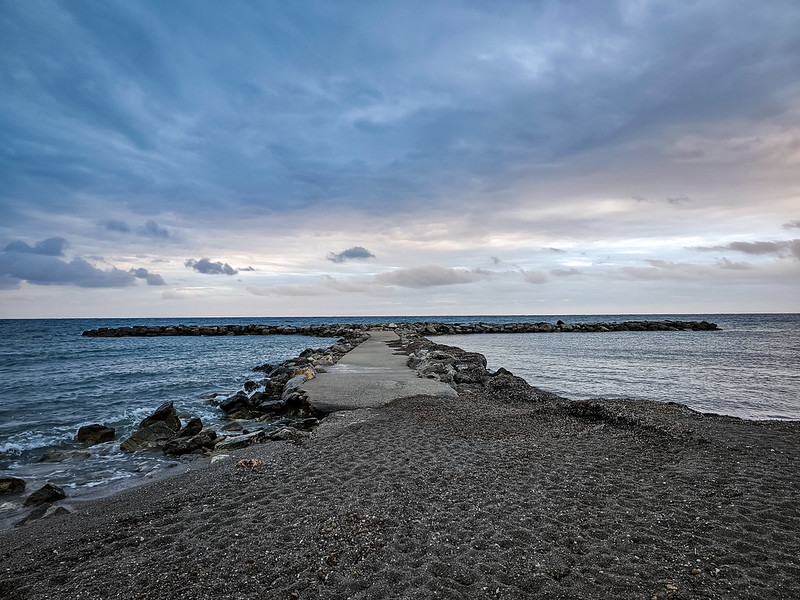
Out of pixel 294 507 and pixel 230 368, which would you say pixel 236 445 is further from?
pixel 230 368

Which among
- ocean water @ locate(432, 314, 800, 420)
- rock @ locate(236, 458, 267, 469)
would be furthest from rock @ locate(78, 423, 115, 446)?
ocean water @ locate(432, 314, 800, 420)

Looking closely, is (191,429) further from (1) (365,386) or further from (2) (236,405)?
(1) (365,386)

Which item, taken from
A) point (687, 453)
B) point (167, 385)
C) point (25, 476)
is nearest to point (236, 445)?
point (25, 476)

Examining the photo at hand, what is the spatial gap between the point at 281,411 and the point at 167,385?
7576mm

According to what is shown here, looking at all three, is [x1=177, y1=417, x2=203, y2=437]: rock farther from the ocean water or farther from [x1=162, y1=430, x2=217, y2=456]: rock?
the ocean water

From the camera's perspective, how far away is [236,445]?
8312 mm

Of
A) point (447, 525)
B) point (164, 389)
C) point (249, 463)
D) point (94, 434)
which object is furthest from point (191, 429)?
point (164, 389)

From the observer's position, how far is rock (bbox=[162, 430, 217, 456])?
832 cm

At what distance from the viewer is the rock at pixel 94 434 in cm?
931

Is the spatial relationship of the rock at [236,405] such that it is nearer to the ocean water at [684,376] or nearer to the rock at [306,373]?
the rock at [306,373]

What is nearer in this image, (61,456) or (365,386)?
→ (61,456)

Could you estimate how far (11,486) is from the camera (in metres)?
6.41

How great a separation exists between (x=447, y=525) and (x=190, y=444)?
20.2 feet

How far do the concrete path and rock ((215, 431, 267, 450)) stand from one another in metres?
2.17
